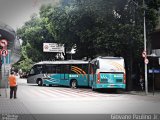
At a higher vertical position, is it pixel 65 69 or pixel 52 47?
pixel 52 47

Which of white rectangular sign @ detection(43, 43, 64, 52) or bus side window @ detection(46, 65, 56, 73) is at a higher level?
white rectangular sign @ detection(43, 43, 64, 52)

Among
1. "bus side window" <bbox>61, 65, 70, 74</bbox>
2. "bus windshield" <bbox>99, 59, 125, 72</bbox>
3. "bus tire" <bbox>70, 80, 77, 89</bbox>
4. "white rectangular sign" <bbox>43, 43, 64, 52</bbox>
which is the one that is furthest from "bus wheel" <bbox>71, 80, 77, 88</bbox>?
"white rectangular sign" <bbox>43, 43, 64, 52</bbox>

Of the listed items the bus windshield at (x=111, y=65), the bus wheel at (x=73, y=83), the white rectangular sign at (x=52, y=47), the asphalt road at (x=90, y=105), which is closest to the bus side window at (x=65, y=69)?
the bus wheel at (x=73, y=83)

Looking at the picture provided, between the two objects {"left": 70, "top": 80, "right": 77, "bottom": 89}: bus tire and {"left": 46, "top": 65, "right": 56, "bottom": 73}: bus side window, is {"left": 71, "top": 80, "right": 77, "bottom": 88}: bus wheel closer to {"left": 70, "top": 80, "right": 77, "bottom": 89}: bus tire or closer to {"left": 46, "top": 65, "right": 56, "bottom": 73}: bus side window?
{"left": 70, "top": 80, "right": 77, "bottom": 89}: bus tire

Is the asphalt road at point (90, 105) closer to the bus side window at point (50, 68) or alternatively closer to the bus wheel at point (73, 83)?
the bus wheel at point (73, 83)

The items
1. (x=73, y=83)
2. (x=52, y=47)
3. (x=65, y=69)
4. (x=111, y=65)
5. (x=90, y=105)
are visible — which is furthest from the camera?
(x=52, y=47)

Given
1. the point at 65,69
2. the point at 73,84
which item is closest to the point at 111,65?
the point at 73,84

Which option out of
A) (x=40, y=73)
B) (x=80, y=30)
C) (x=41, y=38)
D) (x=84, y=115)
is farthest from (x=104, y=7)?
(x=41, y=38)

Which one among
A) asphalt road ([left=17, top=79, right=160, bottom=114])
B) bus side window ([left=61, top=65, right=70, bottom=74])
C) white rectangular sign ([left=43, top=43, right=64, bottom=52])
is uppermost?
white rectangular sign ([left=43, top=43, right=64, bottom=52])

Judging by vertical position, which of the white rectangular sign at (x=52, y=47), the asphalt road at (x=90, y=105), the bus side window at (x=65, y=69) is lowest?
the asphalt road at (x=90, y=105)

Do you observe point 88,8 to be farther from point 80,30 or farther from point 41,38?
point 41,38

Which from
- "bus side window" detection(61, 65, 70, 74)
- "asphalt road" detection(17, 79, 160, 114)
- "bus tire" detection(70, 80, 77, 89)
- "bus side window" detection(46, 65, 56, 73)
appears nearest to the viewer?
"asphalt road" detection(17, 79, 160, 114)

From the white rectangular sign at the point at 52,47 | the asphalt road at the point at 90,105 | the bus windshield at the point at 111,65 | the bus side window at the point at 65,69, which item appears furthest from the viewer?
the white rectangular sign at the point at 52,47

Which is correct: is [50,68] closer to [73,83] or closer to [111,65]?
[73,83]
